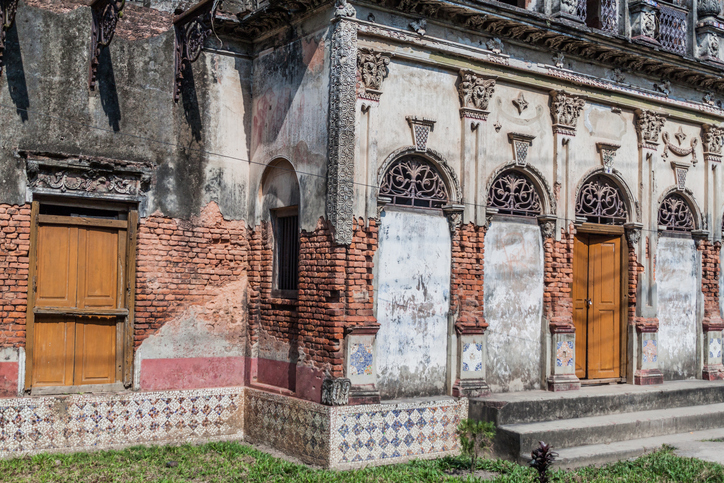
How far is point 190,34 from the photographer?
32.9 ft

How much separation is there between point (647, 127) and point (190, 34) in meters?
6.96

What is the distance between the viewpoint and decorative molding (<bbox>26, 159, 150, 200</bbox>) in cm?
938

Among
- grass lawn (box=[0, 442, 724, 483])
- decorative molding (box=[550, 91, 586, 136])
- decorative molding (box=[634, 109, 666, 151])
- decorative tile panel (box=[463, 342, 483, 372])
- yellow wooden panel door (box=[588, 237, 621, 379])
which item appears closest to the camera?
grass lawn (box=[0, 442, 724, 483])

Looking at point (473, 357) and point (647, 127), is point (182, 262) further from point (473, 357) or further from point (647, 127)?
point (647, 127)

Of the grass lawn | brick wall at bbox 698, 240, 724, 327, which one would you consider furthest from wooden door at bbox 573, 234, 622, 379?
the grass lawn

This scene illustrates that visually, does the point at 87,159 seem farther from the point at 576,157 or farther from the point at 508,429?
the point at 576,157

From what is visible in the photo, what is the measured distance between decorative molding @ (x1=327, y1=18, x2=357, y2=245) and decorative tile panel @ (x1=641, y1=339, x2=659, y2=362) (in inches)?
212

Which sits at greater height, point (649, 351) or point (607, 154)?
point (607, 154)

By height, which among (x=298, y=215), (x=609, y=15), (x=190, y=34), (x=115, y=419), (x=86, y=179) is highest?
(x=609, y=15)

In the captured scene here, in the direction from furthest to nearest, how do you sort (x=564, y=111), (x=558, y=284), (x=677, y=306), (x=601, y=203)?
(x=677, y=306)
(x=601, y=203)
(x=564, y=111)
(x=558, y=284)

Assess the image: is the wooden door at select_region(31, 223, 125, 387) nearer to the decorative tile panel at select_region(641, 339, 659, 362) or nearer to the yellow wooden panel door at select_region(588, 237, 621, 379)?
the yellow wooden panel door at select_region(588, 237, 621, 379)

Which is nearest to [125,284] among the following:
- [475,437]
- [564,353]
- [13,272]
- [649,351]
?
[13,272]

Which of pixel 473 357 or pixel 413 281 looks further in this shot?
pixel 473 357

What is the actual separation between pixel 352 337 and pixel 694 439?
5.02m
